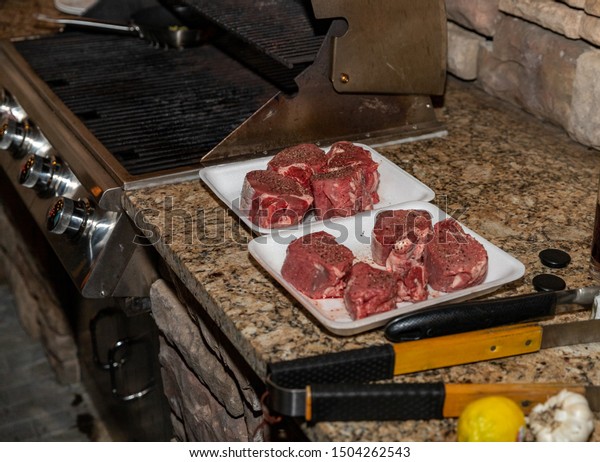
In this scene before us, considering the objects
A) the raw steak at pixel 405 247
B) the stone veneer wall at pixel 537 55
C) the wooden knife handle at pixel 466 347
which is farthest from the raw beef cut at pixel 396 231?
the stone veneer wall at pixel 537 55

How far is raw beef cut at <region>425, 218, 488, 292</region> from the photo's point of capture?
4.11 feet

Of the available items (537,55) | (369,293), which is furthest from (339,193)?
(537,55)

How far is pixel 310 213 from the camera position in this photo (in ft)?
5.12

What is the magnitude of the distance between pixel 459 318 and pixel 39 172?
41.9 inches

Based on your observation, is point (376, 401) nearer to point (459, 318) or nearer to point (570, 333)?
point (459, 318)

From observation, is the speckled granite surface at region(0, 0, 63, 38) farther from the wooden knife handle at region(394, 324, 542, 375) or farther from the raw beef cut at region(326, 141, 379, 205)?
the wooden knife handle at region(394, 324, 542, 375)

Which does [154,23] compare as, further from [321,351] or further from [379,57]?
[321,351]

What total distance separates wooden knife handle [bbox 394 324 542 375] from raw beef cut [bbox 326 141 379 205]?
0.44 metres

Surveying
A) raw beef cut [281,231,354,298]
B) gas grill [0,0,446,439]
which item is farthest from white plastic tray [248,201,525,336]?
gas grill [0,0,446,439]

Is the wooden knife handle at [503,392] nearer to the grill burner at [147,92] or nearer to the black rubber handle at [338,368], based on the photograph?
the black rubber handle at [338,368]

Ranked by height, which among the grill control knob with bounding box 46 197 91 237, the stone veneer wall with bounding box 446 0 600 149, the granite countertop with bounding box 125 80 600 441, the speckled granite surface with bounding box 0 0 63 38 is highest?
the stone veneer wall with bounding box 446 0 600 149

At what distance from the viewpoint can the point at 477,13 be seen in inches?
80.7

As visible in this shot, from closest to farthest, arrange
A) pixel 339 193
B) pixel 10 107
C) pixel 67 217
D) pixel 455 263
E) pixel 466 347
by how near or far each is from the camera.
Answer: pixel 466 347, pixel 455 263, pixel 339 193, pixel 67 217, pixel 10 107

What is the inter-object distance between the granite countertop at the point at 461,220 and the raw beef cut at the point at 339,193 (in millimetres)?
145
